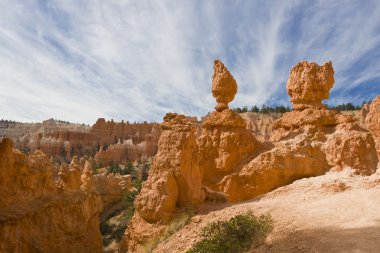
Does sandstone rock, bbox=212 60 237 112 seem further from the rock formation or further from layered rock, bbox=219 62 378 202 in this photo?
layered rock, bbox=219 62 378 202

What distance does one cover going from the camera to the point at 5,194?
669cm

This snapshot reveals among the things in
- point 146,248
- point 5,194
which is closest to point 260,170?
point 146,248

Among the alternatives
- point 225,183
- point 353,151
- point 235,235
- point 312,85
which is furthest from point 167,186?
point 312,85

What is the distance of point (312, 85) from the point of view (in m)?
18.6

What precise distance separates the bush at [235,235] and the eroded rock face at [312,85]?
11391 mm

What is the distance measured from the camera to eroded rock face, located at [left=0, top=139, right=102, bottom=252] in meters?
6.37

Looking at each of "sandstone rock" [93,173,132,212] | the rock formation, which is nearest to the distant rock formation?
"sandstone rock" [93,173,132,212]

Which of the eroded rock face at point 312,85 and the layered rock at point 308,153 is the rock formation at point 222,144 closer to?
the layered rock at point 308,153

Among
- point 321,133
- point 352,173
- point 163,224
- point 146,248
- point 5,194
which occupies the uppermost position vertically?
point 321,133

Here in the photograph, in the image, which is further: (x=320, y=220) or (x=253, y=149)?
(x=253, y=149)

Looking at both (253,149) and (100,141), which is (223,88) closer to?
(253,149)

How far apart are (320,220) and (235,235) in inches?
85.2

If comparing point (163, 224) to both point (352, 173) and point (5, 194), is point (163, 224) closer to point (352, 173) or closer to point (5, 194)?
point (5, 194)

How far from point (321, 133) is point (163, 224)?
1034 centimetres
